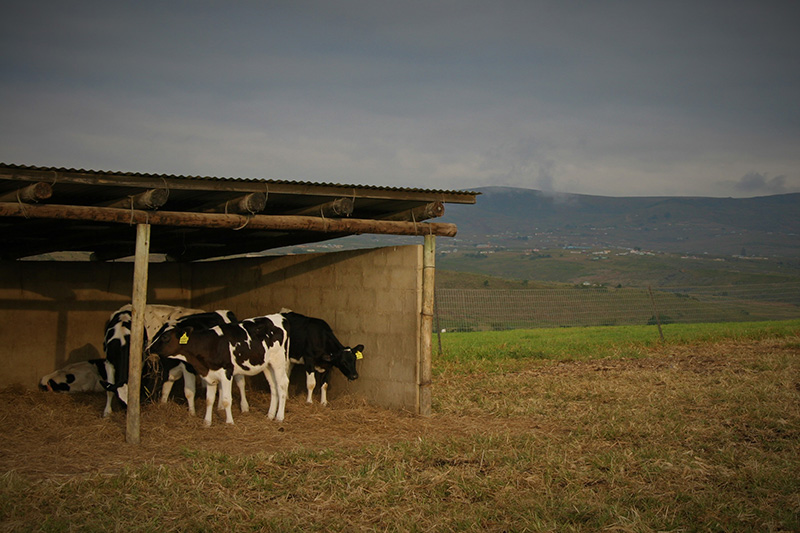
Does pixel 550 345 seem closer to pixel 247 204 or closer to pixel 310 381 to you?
pixel 310 381

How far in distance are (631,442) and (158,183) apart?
614cm

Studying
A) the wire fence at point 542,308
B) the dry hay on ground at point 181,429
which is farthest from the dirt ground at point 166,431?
the wire fence at point 542,308

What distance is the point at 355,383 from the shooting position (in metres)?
11.6

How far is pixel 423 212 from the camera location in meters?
10.7

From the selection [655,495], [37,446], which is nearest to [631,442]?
[655,495]

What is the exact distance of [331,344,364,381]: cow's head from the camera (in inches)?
435

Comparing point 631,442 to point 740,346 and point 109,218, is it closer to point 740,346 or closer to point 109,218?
point 109,218

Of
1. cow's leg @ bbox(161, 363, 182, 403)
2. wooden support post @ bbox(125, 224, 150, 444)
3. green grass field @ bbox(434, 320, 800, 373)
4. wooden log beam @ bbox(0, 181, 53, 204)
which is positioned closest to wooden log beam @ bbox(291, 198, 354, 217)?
wooden support post @ bbox(125, 224, 150, 444)

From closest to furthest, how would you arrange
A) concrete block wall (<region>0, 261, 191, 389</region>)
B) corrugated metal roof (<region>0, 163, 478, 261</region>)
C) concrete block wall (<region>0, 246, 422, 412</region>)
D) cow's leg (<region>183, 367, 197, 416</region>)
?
corrugated metal roof (<region>0, 163, 478, 261</region>) → cow's leg (<region>183, 367, 197, 416</region>) → concrete block wall (<region>0, 246, 422, 412</region>) → concrete block wall (<region>0, 261, 191, 389</region>)

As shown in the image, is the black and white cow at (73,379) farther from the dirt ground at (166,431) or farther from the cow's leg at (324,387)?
the cow's leg at (324,387)

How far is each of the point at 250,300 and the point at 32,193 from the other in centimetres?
582

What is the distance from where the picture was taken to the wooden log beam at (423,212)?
10.6 m

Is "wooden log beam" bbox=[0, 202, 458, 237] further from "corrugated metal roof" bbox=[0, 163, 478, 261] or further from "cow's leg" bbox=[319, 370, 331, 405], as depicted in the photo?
"cow's leg" bbox=[319, 370, 331, 405]

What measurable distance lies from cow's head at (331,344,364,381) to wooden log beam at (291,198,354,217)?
2.02 m
